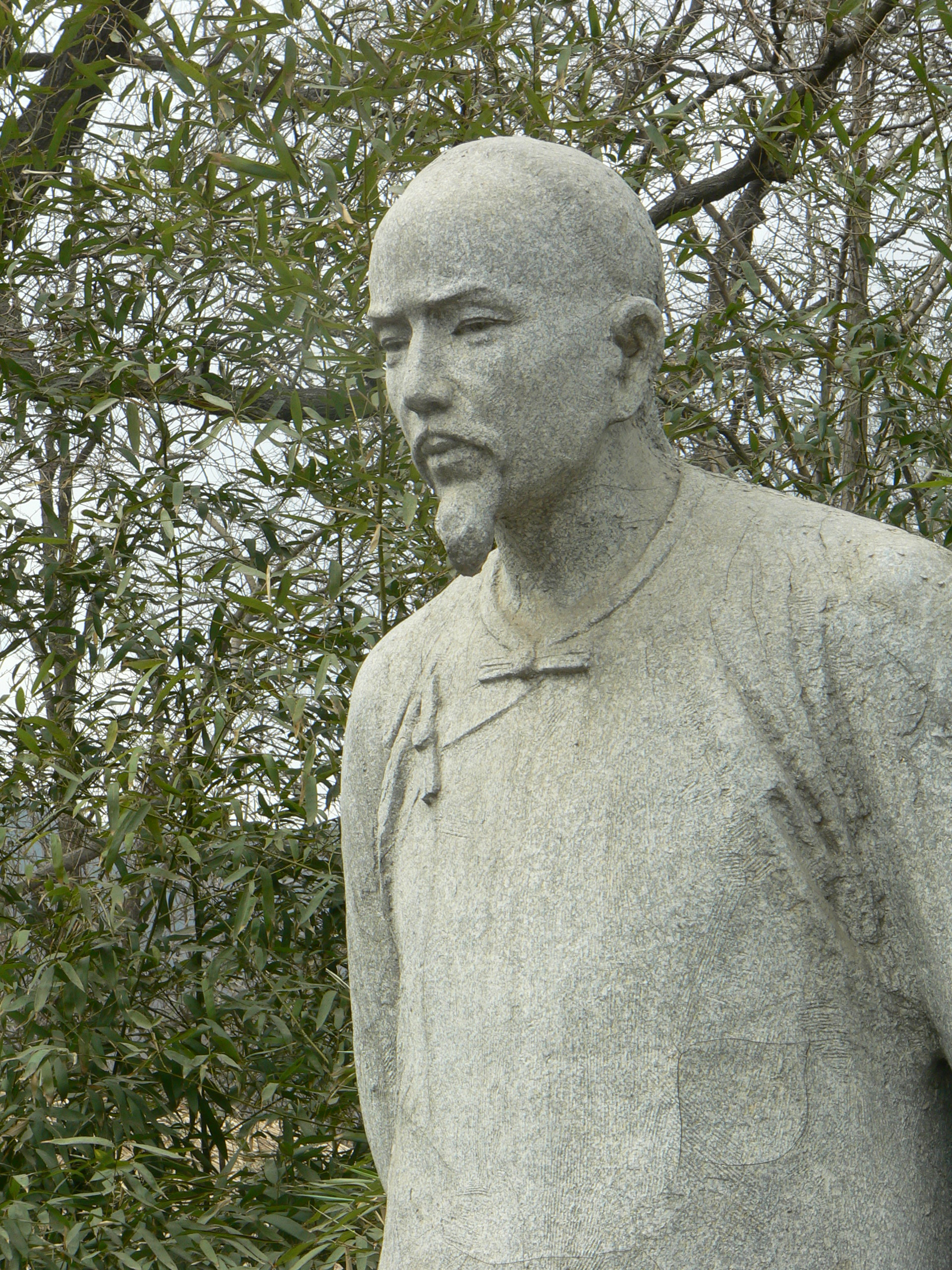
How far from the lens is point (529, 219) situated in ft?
4.99

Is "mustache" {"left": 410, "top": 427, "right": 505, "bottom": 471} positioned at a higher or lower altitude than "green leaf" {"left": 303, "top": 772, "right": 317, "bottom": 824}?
higher

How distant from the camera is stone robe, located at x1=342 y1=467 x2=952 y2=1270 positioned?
4.67ft

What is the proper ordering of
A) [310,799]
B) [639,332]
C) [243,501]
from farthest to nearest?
1. [243,501]
2. [310,799]
3. [639,332]

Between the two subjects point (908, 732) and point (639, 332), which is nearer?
point (908, 732)

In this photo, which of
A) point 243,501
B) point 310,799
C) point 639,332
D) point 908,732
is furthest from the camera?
point 243,501

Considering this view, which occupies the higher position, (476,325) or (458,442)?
(476,325)

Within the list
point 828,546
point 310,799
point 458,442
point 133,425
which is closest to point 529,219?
point 458,442

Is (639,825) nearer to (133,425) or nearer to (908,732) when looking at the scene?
(908,732)

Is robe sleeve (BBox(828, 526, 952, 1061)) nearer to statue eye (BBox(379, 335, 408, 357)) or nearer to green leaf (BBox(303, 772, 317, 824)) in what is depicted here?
Result: statue eye (BBox(379, 335, 408, 357))

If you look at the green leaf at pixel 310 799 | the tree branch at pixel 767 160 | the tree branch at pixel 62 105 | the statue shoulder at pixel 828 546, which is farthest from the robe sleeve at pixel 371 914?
the tree branch at pixel 767 160

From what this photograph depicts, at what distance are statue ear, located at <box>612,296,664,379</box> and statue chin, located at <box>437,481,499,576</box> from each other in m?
0.19

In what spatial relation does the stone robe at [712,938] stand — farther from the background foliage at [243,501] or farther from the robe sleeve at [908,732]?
the background foliage at [243,501]

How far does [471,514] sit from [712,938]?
450 mm

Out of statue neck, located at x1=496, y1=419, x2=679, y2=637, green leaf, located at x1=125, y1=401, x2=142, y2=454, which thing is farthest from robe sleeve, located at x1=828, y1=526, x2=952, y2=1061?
Result: green leaf, located at x1=125, y1=401, x2=142, y2=454
